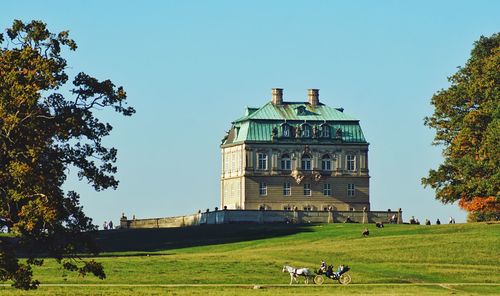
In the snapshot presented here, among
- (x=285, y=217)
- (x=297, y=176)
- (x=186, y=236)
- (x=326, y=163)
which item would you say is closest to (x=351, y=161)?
(x=326, y=163)

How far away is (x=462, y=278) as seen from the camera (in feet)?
263

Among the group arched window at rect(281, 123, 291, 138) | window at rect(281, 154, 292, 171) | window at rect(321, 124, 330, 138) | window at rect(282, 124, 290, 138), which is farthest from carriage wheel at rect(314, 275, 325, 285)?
window at rect(321, 124, 330, 138)

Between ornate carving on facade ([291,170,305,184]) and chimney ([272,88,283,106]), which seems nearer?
ornate carving on facade ([291,170,305,184])

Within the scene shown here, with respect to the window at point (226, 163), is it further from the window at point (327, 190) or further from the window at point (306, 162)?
the window at point (327, 190)

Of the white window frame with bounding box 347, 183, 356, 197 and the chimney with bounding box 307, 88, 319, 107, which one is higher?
the chimney with bounding box 307, 88, 319, 107

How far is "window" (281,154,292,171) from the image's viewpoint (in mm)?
168875

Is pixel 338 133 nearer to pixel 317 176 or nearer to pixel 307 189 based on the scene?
pixel 317 176

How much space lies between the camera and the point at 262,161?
168 m

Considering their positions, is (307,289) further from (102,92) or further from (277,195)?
(277,195)

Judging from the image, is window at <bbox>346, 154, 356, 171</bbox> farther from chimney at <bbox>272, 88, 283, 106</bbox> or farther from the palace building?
chimney at <bbox>272, 88, 283, 106</bbox>

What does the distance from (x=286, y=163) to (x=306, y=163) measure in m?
2.52

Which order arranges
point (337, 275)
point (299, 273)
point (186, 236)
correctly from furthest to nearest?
Answer: point (186, 236), point (299, 273), point (337, 275)

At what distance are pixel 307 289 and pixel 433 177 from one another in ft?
163

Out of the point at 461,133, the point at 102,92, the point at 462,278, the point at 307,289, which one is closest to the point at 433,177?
the point at 461,133
